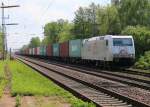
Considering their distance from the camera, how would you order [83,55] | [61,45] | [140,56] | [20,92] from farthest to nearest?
1. [61,45]
2. [83,55]
3. [140,56]
4. [20,92]

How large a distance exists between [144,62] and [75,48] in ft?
51.4

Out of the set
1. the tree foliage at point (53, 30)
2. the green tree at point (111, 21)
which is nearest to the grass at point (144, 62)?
the green tree at point (111, 21)

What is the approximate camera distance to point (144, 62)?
40219 mm

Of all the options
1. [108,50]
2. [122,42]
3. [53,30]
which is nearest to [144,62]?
[122,42]

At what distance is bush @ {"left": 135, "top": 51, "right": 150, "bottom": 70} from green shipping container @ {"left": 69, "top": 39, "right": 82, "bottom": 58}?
33.7ft

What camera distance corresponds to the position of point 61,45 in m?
67.5

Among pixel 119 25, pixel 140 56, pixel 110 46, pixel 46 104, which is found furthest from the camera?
pixel 119 25

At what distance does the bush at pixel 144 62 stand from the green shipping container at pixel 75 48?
10274 millimetres

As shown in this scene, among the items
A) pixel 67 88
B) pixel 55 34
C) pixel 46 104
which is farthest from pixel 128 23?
A: pixel 55 34

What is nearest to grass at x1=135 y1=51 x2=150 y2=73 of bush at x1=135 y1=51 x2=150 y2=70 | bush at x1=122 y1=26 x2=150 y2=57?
bush at x1=135 y1=51 x2=150 y2=70

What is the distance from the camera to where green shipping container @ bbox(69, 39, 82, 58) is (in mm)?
52253

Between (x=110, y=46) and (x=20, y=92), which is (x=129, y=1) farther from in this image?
(x=20, y=92)

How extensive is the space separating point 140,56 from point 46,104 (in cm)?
3018

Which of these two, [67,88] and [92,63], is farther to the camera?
[92,63]
